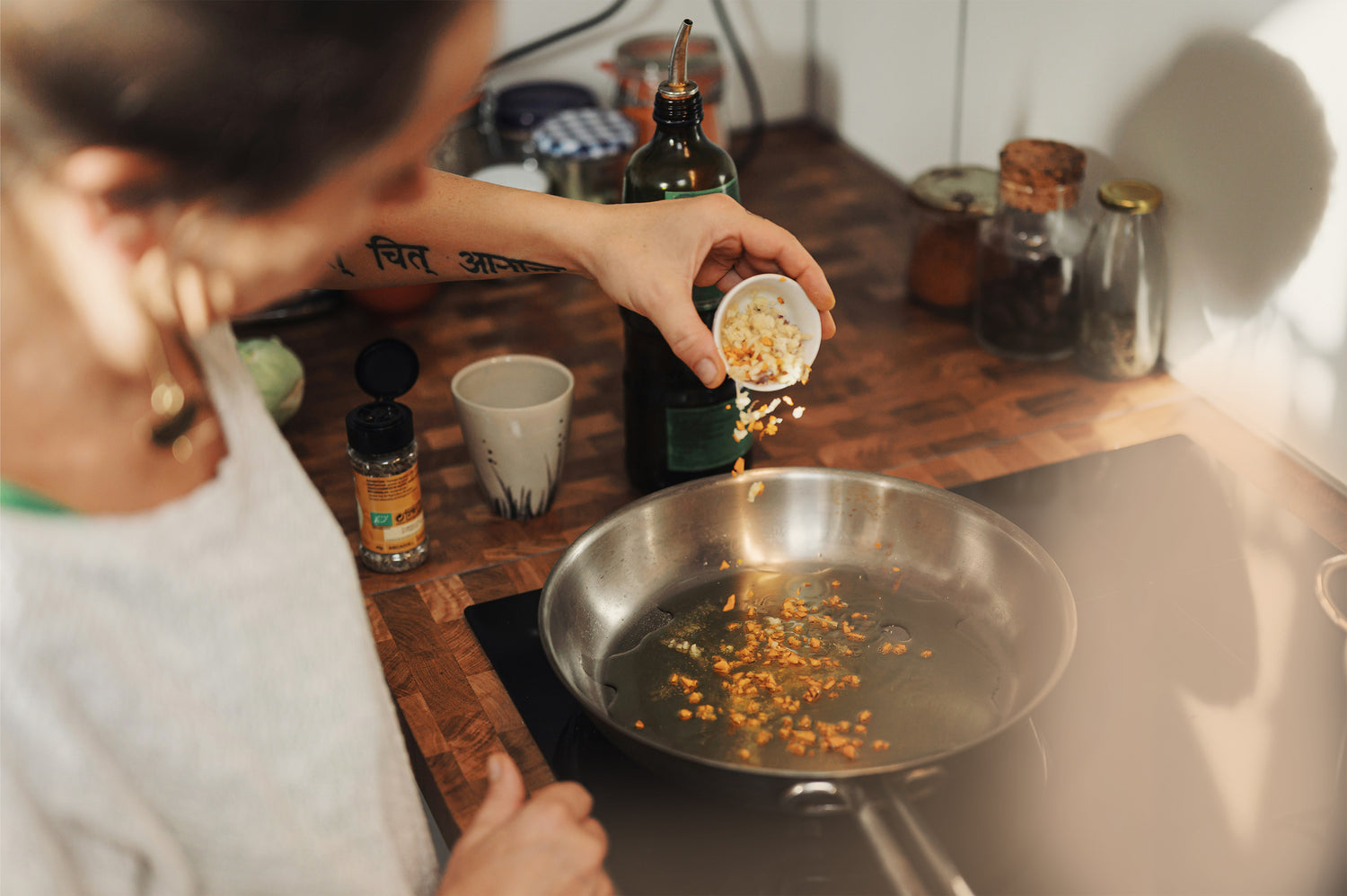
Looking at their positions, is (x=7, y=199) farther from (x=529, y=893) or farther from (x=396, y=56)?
(x=529, y=893)

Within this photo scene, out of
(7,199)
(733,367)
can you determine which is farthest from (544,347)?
(7,199)

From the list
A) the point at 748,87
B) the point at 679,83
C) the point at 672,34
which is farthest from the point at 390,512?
the point at 748,87

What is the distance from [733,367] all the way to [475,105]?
97 centimetres

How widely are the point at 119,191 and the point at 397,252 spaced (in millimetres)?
572

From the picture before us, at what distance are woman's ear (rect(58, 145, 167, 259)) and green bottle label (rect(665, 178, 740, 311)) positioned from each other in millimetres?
573

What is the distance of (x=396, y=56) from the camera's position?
429 millimetres

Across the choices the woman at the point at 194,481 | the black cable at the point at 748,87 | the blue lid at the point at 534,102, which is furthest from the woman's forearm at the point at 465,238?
the black cable at the point at 748,87

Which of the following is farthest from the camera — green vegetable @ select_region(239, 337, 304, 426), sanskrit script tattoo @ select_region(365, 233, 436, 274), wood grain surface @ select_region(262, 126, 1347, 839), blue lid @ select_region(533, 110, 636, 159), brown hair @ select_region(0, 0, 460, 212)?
blue lid @ select_region(533, 110, 636, 159)

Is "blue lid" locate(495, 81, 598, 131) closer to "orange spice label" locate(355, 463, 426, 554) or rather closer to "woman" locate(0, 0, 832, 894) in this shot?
"orange spice label" locate(355, 463, 426, 554)

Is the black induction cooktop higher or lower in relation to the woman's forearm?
lower

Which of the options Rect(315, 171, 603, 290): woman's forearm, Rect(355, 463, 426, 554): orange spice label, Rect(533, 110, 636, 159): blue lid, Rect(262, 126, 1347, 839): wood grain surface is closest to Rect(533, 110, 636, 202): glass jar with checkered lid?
Rect(533, 110, 636, 159): blue lid

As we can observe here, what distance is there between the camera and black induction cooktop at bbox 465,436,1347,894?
0.71m

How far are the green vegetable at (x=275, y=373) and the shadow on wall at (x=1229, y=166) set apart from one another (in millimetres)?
928

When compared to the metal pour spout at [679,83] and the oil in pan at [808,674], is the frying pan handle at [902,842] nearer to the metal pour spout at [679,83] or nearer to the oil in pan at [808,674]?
the oil in pan at [808,674]
